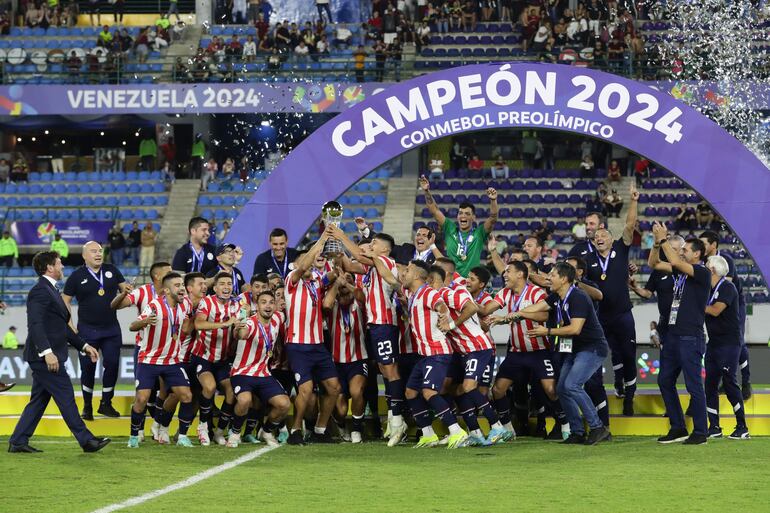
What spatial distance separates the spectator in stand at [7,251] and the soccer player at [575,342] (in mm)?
19608

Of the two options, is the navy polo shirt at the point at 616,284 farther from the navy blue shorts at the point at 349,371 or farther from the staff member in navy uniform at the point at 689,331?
the navy blue shorts at the point at 349,371

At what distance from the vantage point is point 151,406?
504 inches

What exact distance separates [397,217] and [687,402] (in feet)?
56.3

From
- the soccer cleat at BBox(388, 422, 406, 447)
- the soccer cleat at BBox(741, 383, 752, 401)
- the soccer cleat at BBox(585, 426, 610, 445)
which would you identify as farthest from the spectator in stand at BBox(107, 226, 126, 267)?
the soccer cleat at BBox(585, 426, 610, 445)

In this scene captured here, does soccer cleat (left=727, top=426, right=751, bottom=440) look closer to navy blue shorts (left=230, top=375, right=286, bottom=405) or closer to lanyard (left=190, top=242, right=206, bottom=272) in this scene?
navy blue shorts (left=230, top=375, right=286, bottom=405)

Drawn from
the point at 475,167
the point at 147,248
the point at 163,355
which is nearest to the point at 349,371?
the point at 163,355

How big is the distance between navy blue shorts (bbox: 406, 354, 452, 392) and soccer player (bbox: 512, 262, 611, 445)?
79 centimetres

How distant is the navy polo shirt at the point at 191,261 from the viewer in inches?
524

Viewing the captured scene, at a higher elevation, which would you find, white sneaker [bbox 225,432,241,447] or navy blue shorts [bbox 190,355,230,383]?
navy blue shorts [bbox 190,355,230,383]

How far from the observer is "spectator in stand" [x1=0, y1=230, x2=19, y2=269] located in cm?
2914

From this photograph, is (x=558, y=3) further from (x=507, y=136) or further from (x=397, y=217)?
(x=397, y=217)

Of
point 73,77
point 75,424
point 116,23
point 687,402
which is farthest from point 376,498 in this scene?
point 116,23

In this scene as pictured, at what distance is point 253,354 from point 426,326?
1660mm

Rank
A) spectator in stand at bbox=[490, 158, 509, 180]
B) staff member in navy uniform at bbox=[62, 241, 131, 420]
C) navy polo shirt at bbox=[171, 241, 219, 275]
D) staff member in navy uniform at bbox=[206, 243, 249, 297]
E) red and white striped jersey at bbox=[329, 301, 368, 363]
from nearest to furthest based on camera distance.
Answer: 1. red and white striped jersey at bbox=[329, 301, 368, 363]
2. staff member in navy uniform at bbox=[206, 243, 249, 297]
3. staff member in navy uniform at bbox=[62, 241, 131, 420]
4. navy polo shirt at bbox=[171, 241, 219, 275]
5. spectator in stand at bbox=[490, 158, 509, 180]
